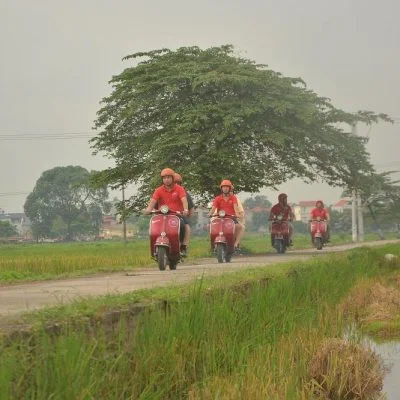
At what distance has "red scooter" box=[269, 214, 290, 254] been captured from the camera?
21.3 meters

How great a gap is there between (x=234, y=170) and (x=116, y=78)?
5.09 metres

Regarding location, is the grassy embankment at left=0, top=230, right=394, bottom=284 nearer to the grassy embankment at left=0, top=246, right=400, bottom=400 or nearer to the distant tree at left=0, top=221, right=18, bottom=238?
the grassy embankment at left=0, top=246, right=400, bottom=400

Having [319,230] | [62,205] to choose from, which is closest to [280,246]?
[319,230]

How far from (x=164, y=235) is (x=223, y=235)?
A: 3236 millimetres

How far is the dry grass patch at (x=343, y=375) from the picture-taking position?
5.83 m

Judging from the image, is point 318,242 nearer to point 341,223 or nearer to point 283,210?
point 283,210

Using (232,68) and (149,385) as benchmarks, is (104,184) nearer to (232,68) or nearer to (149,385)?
(232,68)

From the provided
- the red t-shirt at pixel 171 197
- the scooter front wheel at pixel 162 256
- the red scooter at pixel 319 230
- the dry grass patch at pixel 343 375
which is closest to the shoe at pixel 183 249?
the scooter front wheel at pixel 162 256

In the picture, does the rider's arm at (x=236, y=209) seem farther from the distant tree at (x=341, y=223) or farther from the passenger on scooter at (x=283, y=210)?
the distant tree at (x=341, y=223)

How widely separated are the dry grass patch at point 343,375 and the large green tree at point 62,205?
9945 cm

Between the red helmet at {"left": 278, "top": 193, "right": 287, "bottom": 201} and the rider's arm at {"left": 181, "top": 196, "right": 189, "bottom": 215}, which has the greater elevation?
the red helmet at {"left": 278, "top": 193, "right": 287, "bottom": 201}

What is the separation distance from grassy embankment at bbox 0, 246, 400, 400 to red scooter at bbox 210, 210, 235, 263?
23.1 ft

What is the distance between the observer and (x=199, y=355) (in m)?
5.43

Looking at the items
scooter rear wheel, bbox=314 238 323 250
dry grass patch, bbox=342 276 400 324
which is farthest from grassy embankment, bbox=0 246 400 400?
scooter rear wheel, bbox=314 238 323 250
